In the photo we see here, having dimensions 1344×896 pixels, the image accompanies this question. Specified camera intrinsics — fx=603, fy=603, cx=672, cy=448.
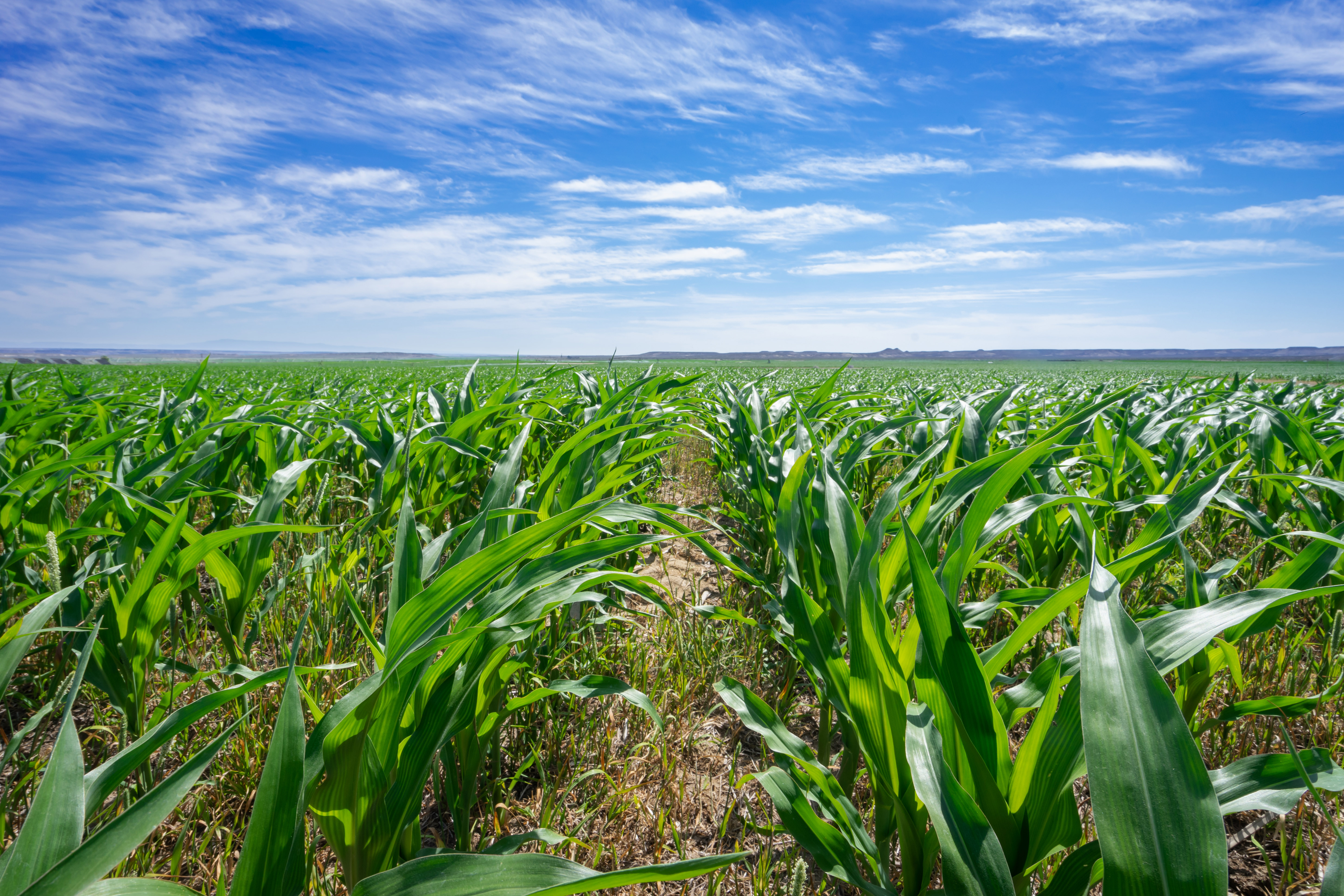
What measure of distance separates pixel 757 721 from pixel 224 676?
155 cm

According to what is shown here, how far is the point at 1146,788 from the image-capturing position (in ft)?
1.93

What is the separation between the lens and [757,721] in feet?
3.97

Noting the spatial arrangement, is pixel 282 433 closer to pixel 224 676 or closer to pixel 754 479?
pixel 224 676

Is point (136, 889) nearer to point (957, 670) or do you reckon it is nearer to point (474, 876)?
point (474, 876)

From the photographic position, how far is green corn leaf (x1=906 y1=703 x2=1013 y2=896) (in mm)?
724

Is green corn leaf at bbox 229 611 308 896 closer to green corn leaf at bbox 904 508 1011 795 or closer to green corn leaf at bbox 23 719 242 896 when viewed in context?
green corn leaf at bbox 23 719 242 896

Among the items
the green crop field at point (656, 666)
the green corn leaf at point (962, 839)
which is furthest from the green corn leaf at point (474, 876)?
the green corn leaf at point (962, 839)

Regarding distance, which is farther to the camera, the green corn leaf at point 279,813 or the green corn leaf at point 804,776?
the green corn leaf at point 804,776

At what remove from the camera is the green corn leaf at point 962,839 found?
2.38 feet

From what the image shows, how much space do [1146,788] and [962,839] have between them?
0.79 feet

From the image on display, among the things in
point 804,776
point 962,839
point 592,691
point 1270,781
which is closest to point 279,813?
point 592,691

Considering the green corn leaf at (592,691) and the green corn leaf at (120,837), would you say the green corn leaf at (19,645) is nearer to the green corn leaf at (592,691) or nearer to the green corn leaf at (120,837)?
the green corn leaf at (120,837)

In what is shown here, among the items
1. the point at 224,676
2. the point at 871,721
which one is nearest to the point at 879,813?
the point at 871,721

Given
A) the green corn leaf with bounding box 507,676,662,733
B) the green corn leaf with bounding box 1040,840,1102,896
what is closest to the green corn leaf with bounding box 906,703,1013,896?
the green corn leaf with bounding box 1040,840,1102,896
